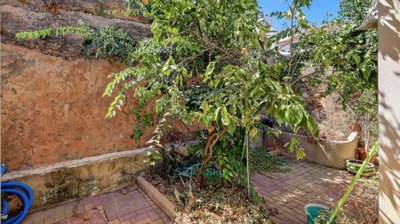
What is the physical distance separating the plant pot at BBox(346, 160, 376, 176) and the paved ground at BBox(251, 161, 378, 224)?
144mm

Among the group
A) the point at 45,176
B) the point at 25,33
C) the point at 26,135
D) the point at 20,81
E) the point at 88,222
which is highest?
the point at 25,33

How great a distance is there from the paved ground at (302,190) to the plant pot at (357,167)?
0.14 metres

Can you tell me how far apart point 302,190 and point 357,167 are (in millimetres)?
1867

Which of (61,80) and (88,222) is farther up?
(61,80)

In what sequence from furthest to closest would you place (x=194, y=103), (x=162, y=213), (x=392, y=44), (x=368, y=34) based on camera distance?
(x=162, y=213)
(x=194, y=103)
(x=368, y=34)
(x=392, y=44)

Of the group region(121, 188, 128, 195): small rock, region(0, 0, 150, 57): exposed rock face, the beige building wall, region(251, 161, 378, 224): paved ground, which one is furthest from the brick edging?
region(0, 0, 150, 57): exposed rock face

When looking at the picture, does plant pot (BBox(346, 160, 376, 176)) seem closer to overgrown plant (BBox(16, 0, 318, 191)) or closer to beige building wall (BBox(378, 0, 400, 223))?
beige building wall (BBox(378, 0, 400, 223))

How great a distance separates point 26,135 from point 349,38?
4.67m

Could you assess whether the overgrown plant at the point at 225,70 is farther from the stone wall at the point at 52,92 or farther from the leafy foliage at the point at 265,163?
A: the leafy foliage at the point at 265,163

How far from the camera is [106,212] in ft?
10.3

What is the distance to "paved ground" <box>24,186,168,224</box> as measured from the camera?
293 cm

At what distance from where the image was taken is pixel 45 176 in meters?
3.22

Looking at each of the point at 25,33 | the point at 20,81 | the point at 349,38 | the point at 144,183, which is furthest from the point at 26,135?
the point at 349,38

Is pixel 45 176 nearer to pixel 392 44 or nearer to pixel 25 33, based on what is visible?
pixel 25 33
